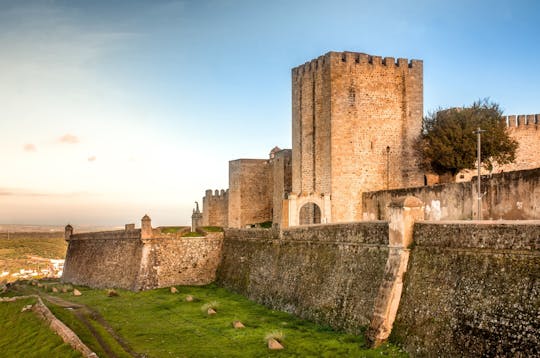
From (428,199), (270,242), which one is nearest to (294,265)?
(270,242)

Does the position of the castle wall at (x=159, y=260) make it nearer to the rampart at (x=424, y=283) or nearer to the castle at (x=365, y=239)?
the castle at (x=365, y=239)

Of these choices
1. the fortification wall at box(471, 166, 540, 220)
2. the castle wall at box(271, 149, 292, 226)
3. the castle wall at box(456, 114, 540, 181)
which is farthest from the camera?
the castle wall at box(271, 149, 292, 226)

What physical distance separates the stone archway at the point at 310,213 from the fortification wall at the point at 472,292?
1565 cm

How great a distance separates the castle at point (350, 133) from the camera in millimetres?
31234

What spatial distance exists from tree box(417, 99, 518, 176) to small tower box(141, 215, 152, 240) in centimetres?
1513

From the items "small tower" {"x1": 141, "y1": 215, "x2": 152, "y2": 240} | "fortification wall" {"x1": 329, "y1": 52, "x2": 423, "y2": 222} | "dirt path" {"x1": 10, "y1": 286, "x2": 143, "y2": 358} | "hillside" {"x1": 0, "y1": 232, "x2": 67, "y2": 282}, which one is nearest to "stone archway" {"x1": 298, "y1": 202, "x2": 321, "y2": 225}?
"fortification wall" {"x1": 329, "y1": 52, "x2": 423, "y2": 222}

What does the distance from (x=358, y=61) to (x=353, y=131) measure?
3.74 meters

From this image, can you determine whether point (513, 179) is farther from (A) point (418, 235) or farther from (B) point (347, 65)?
(B) point (347, 65)

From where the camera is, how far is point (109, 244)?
122 feet

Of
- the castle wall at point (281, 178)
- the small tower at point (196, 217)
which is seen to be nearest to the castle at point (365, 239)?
the castle wall at point (281, 178)

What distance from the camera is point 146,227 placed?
109 ft

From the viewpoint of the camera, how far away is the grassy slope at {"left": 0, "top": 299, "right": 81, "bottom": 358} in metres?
20.7

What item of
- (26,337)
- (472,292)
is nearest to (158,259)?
(26,337)

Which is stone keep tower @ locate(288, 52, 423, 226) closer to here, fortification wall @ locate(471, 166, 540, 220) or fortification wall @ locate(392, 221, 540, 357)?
fortification wall @ locate(471, 166, 540, 220)
